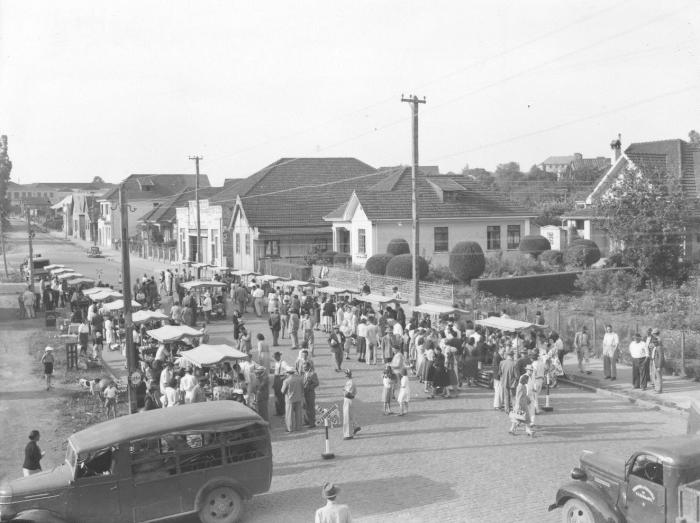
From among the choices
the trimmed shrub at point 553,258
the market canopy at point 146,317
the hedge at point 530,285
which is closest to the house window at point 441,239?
the trimmed shrub at point 553,258

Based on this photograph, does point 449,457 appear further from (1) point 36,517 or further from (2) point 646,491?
(1) point 36,517

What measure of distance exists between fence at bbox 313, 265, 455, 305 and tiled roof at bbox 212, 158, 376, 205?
15788 millimetres

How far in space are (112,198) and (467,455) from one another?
90975mm

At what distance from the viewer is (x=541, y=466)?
14406mm

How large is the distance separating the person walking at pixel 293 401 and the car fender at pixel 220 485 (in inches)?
201

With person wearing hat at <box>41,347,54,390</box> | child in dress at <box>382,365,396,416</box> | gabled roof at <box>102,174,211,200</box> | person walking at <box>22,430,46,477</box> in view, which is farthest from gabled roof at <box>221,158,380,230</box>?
person walking at <box>22,430,46,477</box>

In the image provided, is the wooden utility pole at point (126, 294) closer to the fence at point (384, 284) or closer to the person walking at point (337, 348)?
the person walking at point (337, 348)

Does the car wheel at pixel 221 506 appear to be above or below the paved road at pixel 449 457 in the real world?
above

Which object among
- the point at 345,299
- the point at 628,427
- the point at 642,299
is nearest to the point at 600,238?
the point at 642,299

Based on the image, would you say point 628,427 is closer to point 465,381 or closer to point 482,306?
point 465,381

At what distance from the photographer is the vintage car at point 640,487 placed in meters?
9.42

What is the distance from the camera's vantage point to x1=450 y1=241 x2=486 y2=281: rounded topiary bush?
124 ft

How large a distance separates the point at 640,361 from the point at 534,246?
2489 centimetres

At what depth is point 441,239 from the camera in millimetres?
45719
